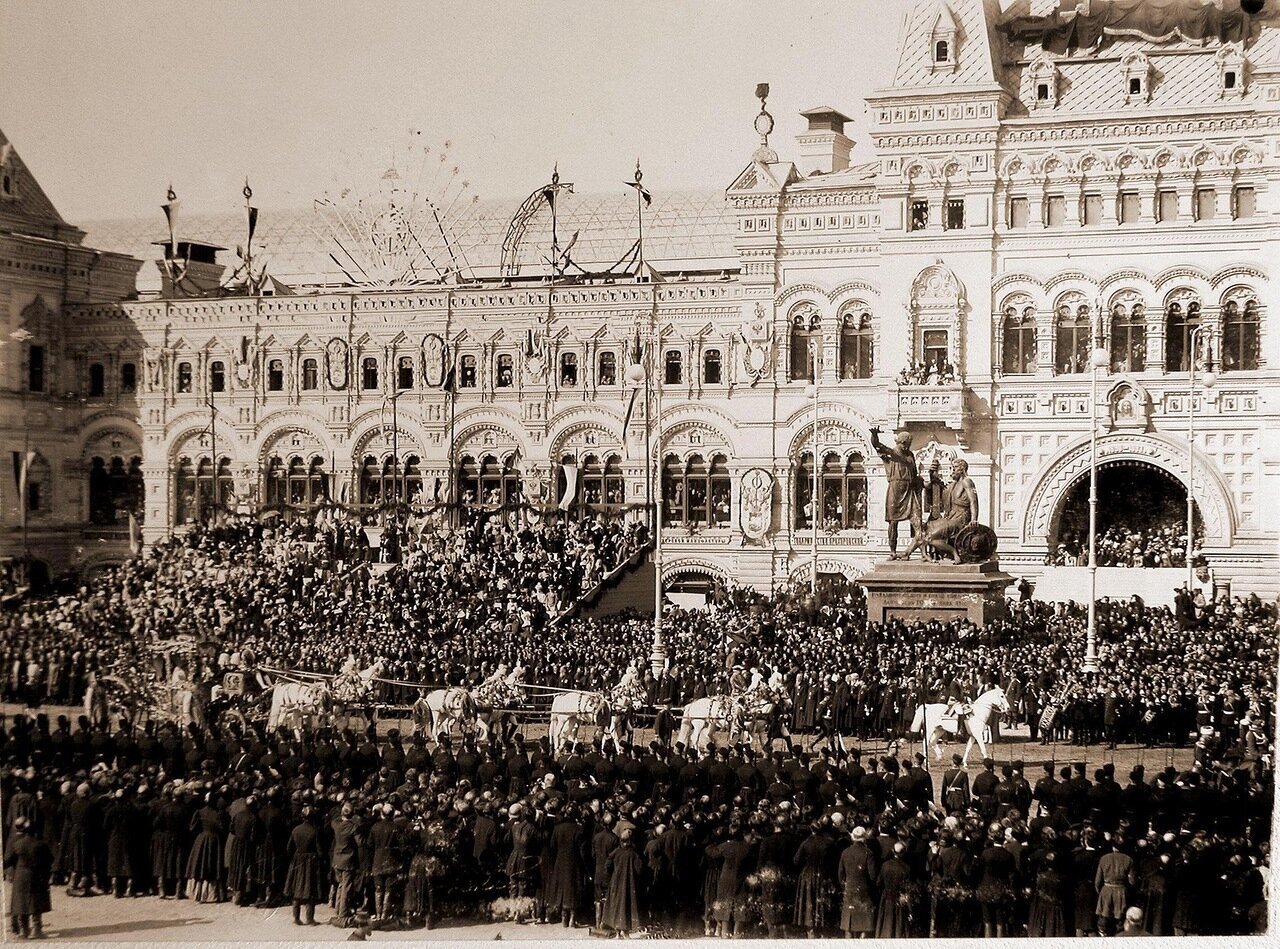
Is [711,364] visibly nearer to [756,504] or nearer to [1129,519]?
[756,504]


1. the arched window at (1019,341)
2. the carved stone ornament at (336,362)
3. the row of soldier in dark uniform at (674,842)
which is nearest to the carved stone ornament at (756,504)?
the arched window at (1019,341)

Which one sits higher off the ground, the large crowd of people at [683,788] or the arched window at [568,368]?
the arched window at [568,368]

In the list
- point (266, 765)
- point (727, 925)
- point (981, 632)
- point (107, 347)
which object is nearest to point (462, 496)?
point (107, 347)

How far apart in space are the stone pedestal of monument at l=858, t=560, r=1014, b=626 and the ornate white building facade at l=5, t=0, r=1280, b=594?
3556 mm

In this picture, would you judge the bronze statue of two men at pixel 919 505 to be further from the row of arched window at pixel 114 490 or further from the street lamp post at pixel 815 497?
the row of arched window at pixel 114 490

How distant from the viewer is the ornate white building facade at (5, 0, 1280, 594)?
25703 mm

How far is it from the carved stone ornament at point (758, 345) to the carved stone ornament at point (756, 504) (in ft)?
5.98

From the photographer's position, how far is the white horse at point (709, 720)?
1794cm

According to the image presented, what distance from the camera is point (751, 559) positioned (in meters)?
28.2

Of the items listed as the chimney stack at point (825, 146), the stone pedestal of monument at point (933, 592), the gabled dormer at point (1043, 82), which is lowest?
the stone pedestal of monument at point (933, 592)

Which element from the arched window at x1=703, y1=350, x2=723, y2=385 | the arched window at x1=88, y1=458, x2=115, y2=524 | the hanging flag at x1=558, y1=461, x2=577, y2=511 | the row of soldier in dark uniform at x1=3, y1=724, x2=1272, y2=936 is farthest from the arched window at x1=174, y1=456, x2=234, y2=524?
the row of soldier in dark uniform at x1=3, y1=724, x2=1272, y2=936

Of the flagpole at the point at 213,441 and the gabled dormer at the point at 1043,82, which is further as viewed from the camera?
the flagpole at the point at 213,441

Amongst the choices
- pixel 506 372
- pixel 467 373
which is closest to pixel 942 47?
pixel 506 372

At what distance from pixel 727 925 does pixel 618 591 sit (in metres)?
11.4
